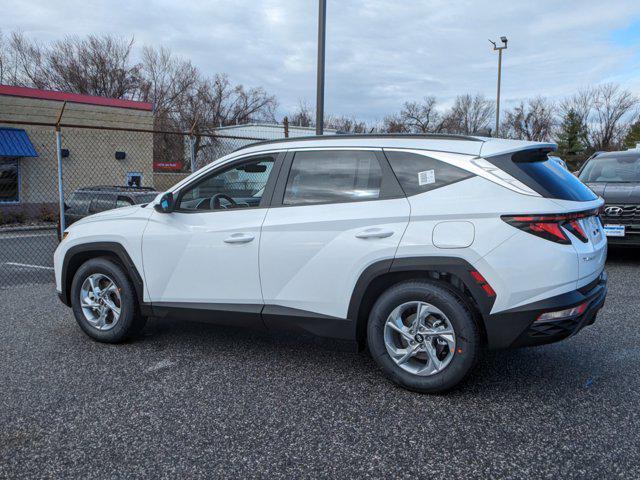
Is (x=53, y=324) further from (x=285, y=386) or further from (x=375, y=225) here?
(x=375, y=225)

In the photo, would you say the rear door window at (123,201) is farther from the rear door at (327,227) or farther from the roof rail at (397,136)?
the rear door at (327,227)

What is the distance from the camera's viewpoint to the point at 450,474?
2.64m

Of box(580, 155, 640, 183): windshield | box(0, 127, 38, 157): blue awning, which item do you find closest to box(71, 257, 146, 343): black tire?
box(580, 155, 640, 183): windshield

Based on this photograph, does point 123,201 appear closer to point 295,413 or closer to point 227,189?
point 227,189

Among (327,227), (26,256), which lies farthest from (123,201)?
(327,227)

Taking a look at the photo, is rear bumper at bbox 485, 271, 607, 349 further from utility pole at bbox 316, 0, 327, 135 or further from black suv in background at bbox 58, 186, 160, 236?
black suv in background at bbox 58, 186, 160, 236

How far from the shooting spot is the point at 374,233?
3.54 meters

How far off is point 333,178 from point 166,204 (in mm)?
1398

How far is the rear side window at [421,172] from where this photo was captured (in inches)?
137

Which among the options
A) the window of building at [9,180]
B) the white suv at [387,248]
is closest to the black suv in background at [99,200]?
the white suv at [387,248]

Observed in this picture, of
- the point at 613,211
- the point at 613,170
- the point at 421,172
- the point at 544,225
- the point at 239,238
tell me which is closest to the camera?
the point at 544,225

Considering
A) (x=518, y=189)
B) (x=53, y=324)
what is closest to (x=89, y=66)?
(x=53, y=324)

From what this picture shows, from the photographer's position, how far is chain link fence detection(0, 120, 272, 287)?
11.7m

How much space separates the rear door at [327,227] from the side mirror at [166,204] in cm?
89
